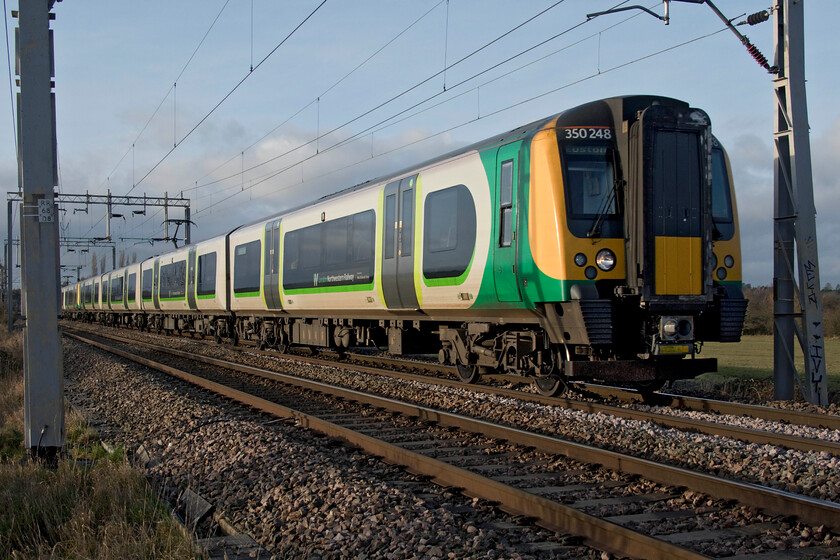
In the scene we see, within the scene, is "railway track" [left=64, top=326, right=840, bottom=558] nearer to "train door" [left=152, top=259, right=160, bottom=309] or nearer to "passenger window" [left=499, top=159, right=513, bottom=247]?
"passenger window" [left=499, top=159, right=513, bottom=247]

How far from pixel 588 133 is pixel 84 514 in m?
6.47

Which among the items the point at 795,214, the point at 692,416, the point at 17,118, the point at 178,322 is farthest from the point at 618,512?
the point at 178,322

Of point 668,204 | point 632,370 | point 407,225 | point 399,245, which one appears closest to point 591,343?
point 632,370

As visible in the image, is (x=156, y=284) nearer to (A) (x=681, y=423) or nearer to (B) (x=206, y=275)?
(B) (x=206, y=275)

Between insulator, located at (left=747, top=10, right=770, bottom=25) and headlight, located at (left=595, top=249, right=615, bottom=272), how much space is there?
398 cm

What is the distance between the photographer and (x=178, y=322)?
2869 cm

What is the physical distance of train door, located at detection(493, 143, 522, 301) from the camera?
9.00 metres

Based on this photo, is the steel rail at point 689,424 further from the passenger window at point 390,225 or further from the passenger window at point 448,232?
the passenger window at point 390,225

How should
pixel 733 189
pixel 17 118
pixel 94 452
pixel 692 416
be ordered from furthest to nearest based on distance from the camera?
pixel 733 189
pixel 692 416
pixel 94 452
pixel 17 118

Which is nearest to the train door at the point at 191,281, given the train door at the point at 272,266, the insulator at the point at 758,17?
the train door at the point at 272,266

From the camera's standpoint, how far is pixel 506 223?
362 inches

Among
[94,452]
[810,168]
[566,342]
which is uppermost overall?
[810,168]

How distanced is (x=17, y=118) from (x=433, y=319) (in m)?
6.32

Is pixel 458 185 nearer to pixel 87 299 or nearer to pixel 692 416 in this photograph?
pixel 692 416
